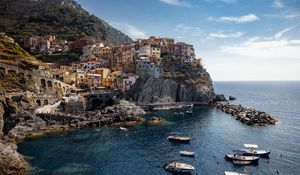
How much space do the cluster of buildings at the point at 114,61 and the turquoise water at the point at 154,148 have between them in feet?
130

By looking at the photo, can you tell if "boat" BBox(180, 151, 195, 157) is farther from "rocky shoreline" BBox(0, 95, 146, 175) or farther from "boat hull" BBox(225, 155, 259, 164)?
"rocky shoreline" BBox(0, 95, 146, 175)

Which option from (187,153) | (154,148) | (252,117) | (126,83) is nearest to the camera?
(187,153)

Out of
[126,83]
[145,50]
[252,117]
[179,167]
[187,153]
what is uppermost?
[145,50]

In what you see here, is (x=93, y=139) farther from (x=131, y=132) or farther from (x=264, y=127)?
(x=264, y=127)

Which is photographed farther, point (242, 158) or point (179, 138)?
point (179, 138)

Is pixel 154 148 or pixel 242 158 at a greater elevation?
pixel 242 158

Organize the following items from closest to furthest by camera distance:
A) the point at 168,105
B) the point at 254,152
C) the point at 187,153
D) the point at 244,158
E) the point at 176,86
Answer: the point at 244,158 < the point at 254,152 < the point at 187,153 < the point at 168,105 < the point at 176,86

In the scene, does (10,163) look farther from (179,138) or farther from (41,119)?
(179,138)

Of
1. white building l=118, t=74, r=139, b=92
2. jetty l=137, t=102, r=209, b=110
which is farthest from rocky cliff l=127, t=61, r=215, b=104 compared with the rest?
jetty l=137, t=102, r=209, b=110

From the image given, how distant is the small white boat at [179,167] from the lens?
169 ft

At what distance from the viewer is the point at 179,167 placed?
51844 mm

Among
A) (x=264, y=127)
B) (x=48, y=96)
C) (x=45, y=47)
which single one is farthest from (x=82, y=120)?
A: (x=45, y=47)

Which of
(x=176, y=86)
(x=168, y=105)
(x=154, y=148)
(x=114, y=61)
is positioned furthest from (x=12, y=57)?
(x=154, y=148)

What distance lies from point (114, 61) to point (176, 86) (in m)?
35.9
